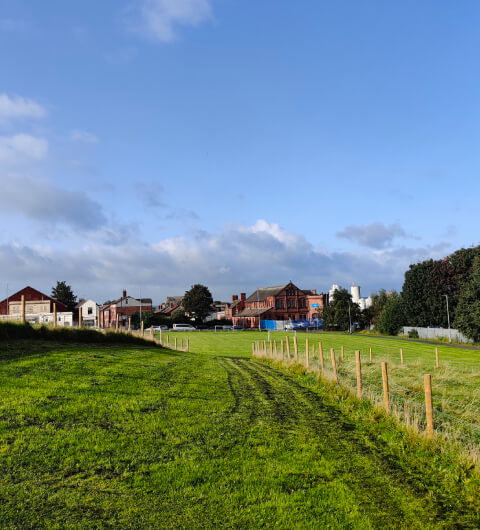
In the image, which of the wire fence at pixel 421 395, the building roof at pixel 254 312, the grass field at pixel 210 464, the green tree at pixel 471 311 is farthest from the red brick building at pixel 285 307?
the grass field at pixel 210 464

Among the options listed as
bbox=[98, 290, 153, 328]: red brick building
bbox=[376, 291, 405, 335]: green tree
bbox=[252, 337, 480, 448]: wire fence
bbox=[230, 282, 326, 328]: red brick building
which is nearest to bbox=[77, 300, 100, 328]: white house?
bbox=[98, 290, 153, 328]: red brick building

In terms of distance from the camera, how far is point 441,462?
26.7 ft

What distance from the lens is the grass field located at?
19.8ft

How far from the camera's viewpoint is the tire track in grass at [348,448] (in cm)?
639

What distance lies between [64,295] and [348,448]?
4108 inches

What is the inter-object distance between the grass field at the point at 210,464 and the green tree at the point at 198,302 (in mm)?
93669

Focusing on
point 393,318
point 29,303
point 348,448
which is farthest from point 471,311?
point 29,303

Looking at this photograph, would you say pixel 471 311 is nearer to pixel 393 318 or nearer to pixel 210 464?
pixel 393 318

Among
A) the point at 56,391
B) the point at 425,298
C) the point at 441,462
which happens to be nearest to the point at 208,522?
the point at 441,462

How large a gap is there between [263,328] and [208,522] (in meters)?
95.1

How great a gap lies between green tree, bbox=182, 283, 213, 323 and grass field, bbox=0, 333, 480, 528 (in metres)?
93.7

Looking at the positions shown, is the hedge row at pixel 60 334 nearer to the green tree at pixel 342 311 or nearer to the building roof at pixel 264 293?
the green tree at pixel 342 311

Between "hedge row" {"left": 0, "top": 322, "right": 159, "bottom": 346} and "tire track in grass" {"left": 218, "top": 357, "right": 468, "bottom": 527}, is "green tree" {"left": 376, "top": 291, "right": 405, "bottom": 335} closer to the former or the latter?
"hedge row" {"left": 0, "top": 322, "right": 159, "bottom": 346}

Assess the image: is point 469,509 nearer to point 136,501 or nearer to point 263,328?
point 136,501
